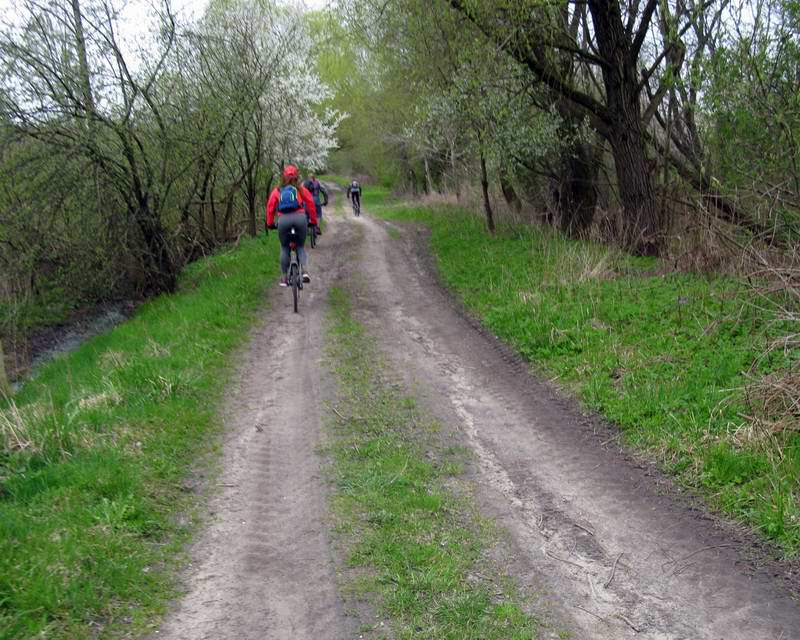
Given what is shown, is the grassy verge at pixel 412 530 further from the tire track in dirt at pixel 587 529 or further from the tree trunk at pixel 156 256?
the tree trunk at pixel 156 256

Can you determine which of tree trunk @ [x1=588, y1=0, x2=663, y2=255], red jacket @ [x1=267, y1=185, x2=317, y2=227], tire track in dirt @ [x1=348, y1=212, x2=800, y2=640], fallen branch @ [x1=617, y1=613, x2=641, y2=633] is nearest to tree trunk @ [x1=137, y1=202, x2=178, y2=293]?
red jacket @ [x1=267, y1=185, x2=317, y2=227]

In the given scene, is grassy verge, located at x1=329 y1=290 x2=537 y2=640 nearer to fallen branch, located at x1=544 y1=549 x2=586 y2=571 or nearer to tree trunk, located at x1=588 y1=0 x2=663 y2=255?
fallen branch, located at x1=544 y1=549 x2=586 y2=571

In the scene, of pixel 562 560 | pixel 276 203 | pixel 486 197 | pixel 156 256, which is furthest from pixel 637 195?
pixel 562 560

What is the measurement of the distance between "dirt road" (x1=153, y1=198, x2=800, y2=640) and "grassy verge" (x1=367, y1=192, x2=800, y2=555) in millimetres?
345

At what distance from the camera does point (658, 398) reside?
21.9ft

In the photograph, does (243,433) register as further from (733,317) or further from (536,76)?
(536,76)

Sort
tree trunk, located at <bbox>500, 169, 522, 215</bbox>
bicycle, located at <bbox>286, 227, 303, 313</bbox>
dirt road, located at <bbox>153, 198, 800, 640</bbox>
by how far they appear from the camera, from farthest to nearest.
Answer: tree trunk, located at <bbox>500, 169, 522, 215</bbox> < bicycle, located at <bbox>286, 227, 303, 313</bbox> < dirt road, located at <bbox>153, 198, 800, 640</bbox>

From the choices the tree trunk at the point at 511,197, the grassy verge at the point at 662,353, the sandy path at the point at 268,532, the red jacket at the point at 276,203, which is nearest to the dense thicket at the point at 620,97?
the grassy verge at the point at 662,353

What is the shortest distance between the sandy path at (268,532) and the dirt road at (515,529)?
0.04 ft

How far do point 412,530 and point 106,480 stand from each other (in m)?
2.34

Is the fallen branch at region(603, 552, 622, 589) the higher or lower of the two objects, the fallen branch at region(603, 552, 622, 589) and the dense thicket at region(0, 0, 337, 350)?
the lower

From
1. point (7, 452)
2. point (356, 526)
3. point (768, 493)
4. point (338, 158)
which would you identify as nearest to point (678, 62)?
point (768, 493)

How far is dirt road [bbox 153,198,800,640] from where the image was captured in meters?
3.85

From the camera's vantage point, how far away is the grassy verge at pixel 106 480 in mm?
3883
